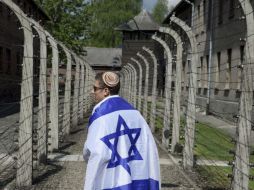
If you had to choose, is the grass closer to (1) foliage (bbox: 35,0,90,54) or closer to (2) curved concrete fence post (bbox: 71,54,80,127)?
(2) curved concrete fence post (bbox: 71,54,80,127)

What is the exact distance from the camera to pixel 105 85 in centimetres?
447

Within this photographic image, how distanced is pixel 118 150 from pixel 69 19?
4826cm

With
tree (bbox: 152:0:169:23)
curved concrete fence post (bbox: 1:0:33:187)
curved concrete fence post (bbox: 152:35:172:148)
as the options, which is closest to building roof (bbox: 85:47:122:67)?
tree (bbox: 152:0:169:23)

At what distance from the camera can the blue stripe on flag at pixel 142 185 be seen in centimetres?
435

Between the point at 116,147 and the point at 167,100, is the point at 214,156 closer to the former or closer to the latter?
the point at 167,100

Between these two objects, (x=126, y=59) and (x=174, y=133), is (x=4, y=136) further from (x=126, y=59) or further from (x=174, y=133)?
(x=126, y=59)

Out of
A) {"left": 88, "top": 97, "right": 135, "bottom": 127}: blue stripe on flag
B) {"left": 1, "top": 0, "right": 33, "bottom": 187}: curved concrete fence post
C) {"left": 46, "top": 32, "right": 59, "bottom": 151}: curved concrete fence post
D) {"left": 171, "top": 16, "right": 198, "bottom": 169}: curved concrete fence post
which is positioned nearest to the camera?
{"left": 88, "top": 97, "right": 135, "bottom": 127}: blue stripe on flag

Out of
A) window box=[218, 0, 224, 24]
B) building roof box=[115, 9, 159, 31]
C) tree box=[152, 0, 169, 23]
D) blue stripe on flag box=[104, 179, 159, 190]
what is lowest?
blue stripe on flag box=[104, 179, 159, 190]

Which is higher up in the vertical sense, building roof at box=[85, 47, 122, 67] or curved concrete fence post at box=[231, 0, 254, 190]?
building roof at box=[85, 47, 122, 67]

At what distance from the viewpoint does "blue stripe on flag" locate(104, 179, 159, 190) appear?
435 centimetres

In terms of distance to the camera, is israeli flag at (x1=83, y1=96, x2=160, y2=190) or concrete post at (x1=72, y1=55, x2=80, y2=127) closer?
israeli flag at (x1=83, y1=96, x2=160, y2=190)

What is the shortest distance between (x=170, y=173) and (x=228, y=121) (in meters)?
14.2

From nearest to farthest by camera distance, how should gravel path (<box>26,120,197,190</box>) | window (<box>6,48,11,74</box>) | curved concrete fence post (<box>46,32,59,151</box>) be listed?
gravel path (<box>26,120,197,190</box>) → curved concrete fence post (<box>46,32,59,151</box>) → window (<box>6,48,11,74</box>)

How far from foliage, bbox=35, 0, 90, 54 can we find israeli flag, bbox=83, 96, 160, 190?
46.3m
